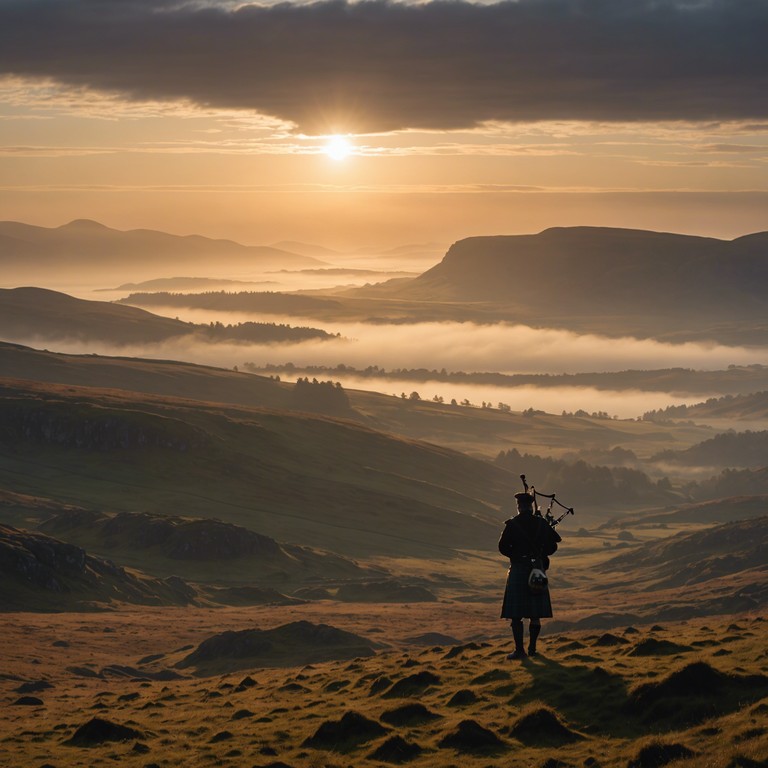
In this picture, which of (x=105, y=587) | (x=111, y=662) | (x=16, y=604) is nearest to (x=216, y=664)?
(x=111, y=662)

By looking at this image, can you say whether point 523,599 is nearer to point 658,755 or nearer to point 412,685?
point 412,685

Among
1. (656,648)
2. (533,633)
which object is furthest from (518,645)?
(656,648)

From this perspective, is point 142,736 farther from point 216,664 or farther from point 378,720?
point 216,664

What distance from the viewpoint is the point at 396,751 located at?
31.3m

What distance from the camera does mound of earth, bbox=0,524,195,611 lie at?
174 metres

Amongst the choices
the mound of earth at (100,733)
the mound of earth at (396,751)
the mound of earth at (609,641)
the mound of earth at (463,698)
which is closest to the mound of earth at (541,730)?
the mound of earth at (396,751)

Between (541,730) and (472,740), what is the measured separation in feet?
5.73

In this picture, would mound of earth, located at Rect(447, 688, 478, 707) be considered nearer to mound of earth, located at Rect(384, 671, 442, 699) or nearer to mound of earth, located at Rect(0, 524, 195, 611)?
mound of earth, located at Rect(384, 671, 442, 699)

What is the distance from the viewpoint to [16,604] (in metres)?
168

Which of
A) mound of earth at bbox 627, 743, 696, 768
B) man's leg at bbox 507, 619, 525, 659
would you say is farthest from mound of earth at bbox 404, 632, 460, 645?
mound of earth at bbox 627, 743, 696, 768

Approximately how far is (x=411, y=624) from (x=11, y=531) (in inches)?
2551

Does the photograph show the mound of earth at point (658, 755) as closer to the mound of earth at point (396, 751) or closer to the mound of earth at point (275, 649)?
the mound of earth at point (396, 751)

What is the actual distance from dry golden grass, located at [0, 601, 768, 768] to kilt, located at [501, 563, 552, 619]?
1620 millimetres

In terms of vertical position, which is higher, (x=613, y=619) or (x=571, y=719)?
(x=571, y=719)
